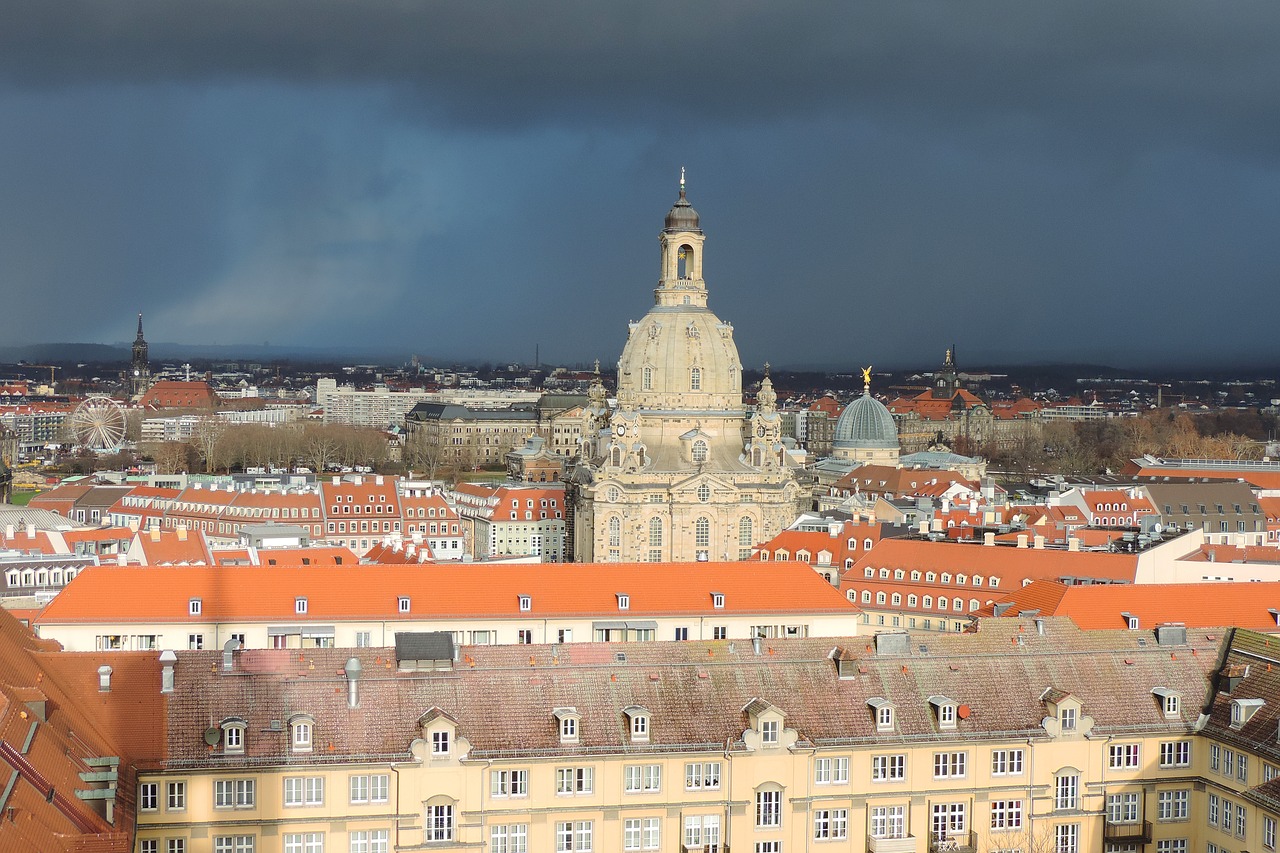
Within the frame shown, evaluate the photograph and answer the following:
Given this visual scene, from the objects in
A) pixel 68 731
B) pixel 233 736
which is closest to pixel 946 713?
pixel 233 736

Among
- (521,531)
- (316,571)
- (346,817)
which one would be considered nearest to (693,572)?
(316,571)

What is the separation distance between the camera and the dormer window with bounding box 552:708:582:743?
49.9 meters

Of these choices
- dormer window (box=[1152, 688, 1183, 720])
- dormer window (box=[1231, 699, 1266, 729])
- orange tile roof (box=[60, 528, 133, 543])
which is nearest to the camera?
dormer window (box=[1231, 699, 1266, 729])

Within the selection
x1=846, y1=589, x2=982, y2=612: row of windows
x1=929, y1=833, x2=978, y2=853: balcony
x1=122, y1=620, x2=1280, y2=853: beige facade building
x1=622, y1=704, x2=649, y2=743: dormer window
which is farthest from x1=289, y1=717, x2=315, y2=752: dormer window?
x1=846, y1=589, x2=982, y2=612: row of windows

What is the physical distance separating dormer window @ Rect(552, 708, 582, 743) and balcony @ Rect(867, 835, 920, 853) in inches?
360

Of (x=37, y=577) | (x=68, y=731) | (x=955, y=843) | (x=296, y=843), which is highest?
(x=68, y=731)

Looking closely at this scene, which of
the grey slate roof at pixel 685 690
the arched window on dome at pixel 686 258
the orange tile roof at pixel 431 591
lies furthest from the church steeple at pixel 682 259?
the grey slate roof at pixel 685 690

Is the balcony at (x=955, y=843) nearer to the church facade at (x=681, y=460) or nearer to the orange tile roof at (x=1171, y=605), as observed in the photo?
the orange tile roof at (x=1171, y=605)

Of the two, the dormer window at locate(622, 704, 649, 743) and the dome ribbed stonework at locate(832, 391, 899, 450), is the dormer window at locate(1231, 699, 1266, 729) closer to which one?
the dormer window at locate(622, 704, 649, 743)

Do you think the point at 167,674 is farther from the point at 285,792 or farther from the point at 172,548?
the point at 172,548

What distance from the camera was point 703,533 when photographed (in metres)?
132

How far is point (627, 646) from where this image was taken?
53.7 meters

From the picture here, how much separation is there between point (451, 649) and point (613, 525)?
7964 centimetres

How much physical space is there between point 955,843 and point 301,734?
19126 millimetres
